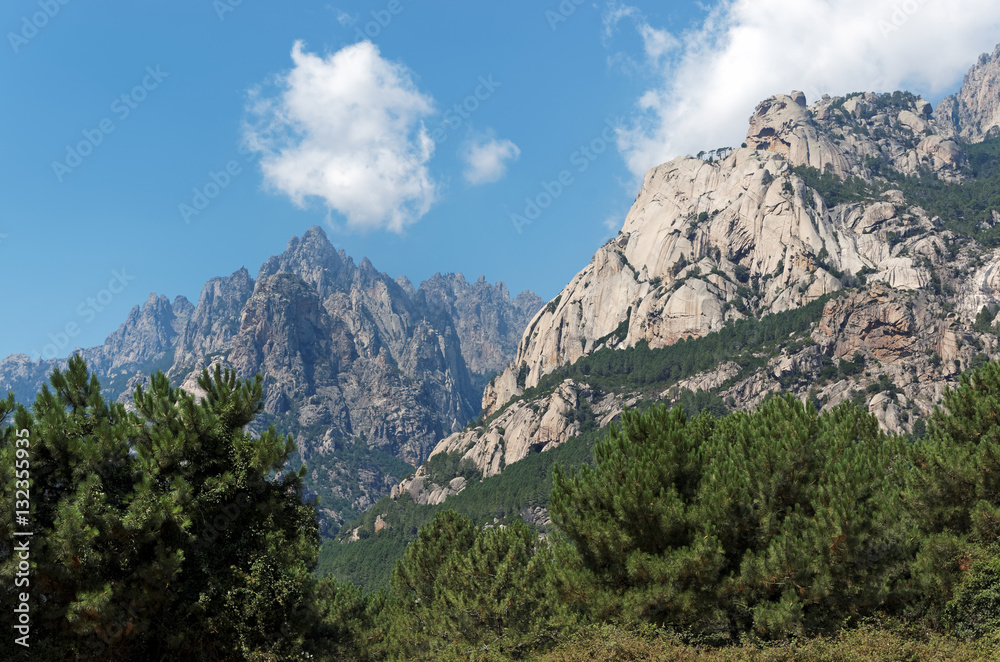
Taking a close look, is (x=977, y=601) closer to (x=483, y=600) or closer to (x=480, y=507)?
(x=483, y=600)

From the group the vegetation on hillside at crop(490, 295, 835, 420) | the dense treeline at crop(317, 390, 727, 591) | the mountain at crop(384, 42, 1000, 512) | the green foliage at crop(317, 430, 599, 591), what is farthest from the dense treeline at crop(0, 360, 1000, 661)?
the vegetation on hillside at crop(490, 295, 835, 420)

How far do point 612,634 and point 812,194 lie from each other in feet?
653

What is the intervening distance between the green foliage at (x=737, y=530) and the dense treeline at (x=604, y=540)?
0.08 metres

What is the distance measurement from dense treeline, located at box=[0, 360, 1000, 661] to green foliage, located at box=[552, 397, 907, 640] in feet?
0.25

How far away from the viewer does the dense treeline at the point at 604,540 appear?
13.9m

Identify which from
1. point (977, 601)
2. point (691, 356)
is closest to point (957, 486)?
point (977, 601)

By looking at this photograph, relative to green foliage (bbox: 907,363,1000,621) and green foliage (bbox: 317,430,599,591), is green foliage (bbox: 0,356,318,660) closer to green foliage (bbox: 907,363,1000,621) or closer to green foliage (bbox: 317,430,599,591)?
green foliage (bbox: 907,363,1000,621)

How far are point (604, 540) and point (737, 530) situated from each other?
4.39 m

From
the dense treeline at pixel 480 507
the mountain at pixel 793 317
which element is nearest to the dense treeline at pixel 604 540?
the dense treeline at pixel 480 507

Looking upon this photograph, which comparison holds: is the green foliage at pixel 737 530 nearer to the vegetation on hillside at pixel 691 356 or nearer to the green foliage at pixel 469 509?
the green foliage at pixel 469 509

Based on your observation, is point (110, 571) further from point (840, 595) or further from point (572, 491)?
point (840, 595)

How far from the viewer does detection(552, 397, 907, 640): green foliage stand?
1847 cm

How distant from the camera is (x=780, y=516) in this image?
65.7ft

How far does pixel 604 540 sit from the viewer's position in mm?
20078
